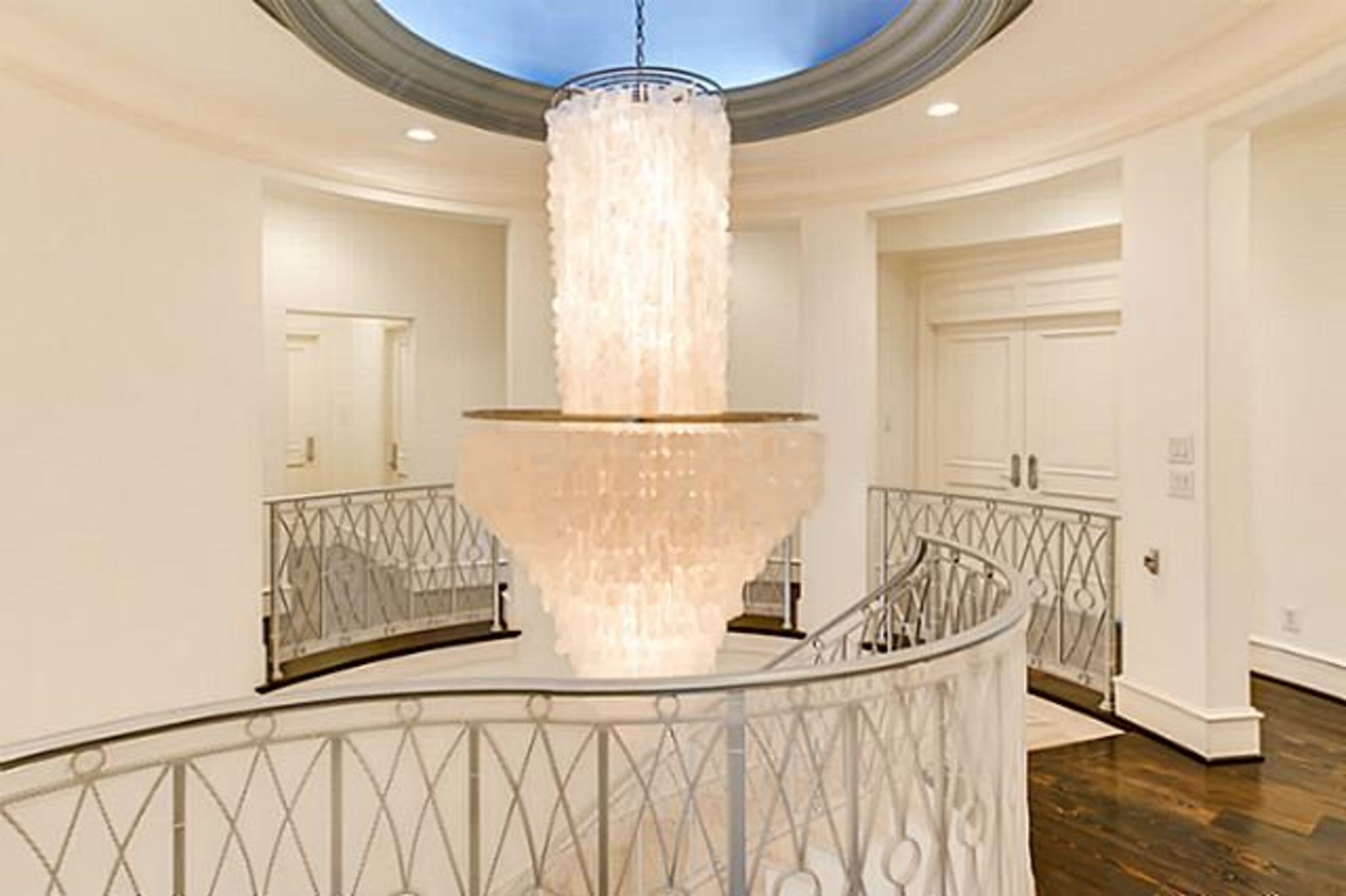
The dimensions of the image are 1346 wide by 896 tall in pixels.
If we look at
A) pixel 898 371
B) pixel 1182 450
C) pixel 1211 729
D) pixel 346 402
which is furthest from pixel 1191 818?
pixel 346 402

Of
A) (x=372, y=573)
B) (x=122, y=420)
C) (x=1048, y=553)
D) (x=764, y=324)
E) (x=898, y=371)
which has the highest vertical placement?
(x=764, y=324)

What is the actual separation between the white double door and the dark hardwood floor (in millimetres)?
2288

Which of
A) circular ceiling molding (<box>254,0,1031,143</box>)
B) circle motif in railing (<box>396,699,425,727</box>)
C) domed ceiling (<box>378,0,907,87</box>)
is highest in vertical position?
domed ceiling (<box>378,0,907,87</box>)

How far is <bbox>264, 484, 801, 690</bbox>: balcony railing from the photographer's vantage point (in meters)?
5.07

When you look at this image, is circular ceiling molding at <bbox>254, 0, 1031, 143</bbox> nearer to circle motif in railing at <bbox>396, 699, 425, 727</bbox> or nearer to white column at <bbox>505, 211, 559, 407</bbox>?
white column at <bbox>505, 211, 559, 407</bbox>

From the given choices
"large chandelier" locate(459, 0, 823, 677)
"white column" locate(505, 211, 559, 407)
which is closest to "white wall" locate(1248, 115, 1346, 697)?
"large chandelier" locate(459, 0, 823, 677)

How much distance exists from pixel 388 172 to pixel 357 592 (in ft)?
9.13

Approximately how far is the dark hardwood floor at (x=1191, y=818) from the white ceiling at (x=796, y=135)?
2.86 metres

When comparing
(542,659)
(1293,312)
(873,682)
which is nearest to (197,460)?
(542,659)

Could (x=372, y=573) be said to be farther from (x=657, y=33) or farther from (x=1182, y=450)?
(x=1182, y=450)

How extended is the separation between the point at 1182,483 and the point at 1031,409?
8.63ft

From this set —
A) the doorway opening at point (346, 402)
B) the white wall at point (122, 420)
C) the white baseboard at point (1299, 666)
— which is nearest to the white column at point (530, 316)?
the white wall at point (122, 420)

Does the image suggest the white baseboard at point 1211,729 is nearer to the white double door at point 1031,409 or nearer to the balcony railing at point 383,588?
the balcony railing at point 383,588

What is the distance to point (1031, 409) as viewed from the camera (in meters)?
6.26
